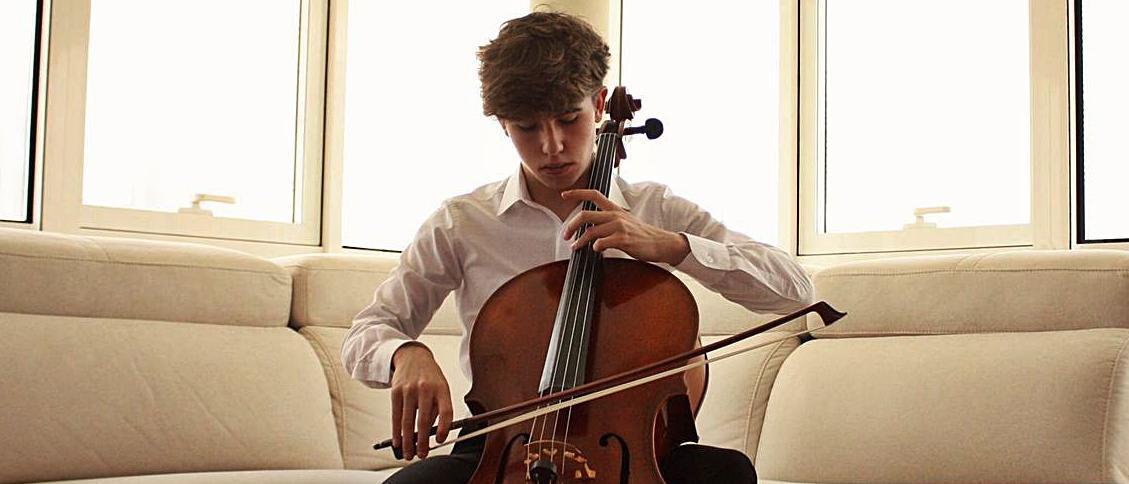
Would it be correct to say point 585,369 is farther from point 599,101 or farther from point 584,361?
point 599,101

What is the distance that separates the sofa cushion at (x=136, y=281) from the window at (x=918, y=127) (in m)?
1.62

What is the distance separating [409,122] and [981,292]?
190 centimetres

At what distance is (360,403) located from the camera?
256 cm

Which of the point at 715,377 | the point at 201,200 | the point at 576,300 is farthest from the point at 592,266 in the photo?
the point at 201,200

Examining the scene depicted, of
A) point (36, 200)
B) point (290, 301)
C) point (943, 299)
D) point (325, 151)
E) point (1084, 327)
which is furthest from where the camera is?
point (325, 151)

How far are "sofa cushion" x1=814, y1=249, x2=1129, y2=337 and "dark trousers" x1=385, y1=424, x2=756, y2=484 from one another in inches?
36.5

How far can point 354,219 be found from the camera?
3.52 meters

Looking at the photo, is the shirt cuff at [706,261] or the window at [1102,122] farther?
the window at [1102,122]

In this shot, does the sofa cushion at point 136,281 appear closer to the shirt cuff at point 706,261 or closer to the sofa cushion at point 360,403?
the sofa cushion at point 360,403

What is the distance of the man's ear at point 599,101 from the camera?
1701mm

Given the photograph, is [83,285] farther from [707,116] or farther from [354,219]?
[707,116]

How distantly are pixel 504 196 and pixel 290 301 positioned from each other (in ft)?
3.41

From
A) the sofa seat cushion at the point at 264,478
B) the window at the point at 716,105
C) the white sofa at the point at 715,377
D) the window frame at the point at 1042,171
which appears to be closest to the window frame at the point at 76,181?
the white sofa at the point at 715,377

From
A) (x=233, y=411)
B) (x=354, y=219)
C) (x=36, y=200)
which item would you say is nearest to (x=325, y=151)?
(x=354, y=219)
